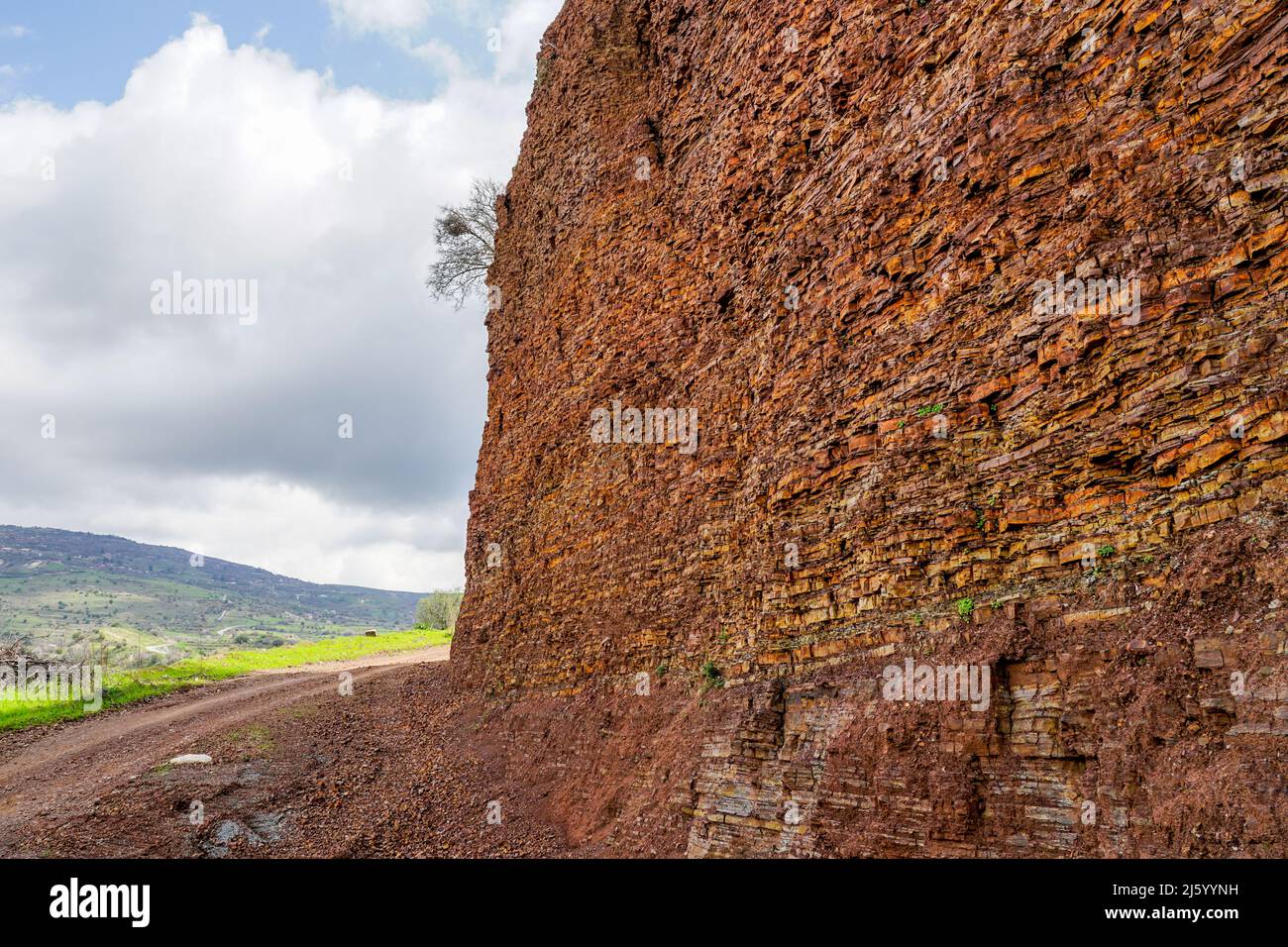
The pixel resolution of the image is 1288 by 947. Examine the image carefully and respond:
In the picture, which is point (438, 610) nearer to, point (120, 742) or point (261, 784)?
point (120, 742)

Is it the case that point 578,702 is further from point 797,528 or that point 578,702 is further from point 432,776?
point 797,528

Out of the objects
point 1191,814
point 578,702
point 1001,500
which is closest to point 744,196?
point 1001,500

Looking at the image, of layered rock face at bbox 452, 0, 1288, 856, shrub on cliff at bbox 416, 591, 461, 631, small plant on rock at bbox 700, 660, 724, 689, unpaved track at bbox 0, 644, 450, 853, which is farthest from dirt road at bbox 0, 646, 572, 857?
shrub on cliff at bbox 416, 591, 461, 631

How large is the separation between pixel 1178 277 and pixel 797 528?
4.69m

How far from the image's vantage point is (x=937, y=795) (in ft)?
21.5

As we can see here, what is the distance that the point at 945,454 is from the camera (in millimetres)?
7699

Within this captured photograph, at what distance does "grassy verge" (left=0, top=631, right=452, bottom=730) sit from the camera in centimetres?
2056

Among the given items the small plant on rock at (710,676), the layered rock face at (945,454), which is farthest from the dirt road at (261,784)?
the small plant on rock at (710,676)

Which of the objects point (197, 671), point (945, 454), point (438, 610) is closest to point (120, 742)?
point (197, 671)

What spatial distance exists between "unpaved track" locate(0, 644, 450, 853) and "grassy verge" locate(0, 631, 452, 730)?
0.87m

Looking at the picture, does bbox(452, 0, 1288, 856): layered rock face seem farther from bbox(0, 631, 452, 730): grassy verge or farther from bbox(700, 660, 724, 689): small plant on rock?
bbox(0, 631, 452, 730): grassy verge

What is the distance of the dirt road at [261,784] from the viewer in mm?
11859

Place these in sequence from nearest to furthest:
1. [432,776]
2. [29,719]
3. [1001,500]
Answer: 1. [1001,500]
2. [432,776]
3. [29,719]

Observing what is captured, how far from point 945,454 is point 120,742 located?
19.0 metres
